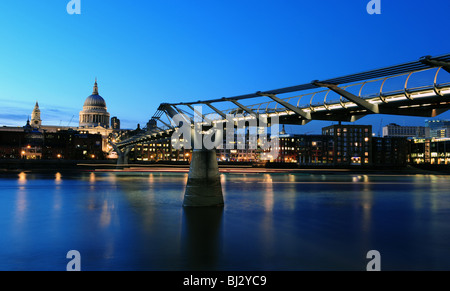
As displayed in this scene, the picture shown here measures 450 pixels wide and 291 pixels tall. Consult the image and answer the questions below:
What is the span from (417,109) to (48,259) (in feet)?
76.0

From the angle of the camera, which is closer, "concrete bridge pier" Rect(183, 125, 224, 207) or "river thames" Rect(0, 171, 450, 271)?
"river thames" Rect(0, 171, 450, 271)

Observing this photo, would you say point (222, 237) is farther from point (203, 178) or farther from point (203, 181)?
point (203, 181)

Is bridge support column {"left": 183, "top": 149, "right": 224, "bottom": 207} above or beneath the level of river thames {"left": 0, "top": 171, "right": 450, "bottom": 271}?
above

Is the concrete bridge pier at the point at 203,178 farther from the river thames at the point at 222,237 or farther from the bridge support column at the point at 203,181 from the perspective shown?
the river thames at the point at 222,237

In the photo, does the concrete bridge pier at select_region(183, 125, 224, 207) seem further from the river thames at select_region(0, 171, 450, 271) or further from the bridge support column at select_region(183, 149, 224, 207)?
the river thames at select_region(0, 171, 450, 271)

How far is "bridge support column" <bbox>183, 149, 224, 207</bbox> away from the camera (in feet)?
87.9

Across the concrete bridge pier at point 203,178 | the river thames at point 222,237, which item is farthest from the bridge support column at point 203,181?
the river thames at point 222,237

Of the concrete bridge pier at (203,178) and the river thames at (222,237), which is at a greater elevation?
the concrete bridge pier at (203,178)

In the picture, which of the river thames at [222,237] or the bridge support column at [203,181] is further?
the bridge support column at [203,181]

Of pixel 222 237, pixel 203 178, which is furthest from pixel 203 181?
pixel 222 237

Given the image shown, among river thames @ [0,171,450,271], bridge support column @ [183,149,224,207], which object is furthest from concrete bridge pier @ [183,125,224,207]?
river thames @ [0,171,450,271]

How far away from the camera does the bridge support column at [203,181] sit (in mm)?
26781
